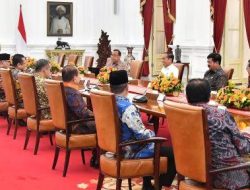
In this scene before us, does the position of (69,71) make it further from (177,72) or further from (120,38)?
(120,38)

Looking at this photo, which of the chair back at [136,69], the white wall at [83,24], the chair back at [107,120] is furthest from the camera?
the white wall at [83,24]

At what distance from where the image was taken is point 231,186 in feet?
11.0

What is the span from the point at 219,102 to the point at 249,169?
171 cm

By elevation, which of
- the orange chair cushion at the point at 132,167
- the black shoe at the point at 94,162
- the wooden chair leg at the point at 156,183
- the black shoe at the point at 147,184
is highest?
the orange chair cushion at the point at 132,167

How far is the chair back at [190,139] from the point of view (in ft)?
10.6

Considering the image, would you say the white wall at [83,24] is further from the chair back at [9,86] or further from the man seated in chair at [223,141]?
the man seated in chair at [223,141]

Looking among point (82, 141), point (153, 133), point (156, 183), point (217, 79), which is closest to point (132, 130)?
point (153, 133)

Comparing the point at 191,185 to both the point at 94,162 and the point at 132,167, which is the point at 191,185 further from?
the point at 94,162

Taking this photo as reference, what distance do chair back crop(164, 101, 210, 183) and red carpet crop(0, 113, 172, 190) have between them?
5.27ft

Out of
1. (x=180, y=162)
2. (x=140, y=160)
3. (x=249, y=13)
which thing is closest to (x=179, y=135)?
(x=180, y=162)

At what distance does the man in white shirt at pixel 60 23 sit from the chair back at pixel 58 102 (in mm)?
10097

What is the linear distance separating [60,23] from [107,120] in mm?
11619

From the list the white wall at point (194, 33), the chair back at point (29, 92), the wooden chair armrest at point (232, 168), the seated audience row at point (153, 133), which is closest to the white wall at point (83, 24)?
the white wall at point (194, 33)

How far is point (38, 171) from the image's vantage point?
5500 millimetres
